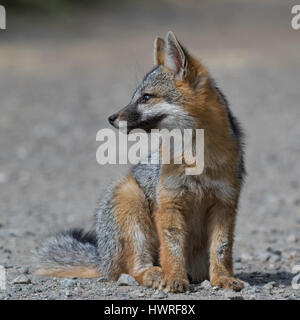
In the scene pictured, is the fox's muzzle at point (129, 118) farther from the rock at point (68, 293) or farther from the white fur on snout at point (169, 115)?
the rock at point (68, 293)

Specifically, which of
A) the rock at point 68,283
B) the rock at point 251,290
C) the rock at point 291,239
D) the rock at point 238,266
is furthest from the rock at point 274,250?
the rock at point 68,283

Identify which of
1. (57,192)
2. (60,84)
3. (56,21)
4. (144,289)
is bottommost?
(144,289)

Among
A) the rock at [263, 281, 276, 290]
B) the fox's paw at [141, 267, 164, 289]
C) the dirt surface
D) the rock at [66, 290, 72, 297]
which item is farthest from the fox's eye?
the rock at [263, 281, 276, 290]

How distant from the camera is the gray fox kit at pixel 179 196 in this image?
243 inches

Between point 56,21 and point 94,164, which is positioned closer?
point 94,164

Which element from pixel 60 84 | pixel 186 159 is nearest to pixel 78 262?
pixel 186 159

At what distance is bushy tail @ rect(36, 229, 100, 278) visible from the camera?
7.18 metres

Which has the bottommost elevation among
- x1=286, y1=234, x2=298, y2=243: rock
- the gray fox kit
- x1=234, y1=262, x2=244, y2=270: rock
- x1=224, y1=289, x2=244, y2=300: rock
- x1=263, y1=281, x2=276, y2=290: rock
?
x1=224, y1=289, x2=244, y2=300: rock

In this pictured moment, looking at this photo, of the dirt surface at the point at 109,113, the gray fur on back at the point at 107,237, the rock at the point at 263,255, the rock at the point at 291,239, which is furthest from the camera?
the rock at the point at 291,239

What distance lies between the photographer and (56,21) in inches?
1048

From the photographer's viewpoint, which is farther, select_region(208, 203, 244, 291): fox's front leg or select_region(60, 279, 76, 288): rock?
select_region(60, 279, 76, 288): rock

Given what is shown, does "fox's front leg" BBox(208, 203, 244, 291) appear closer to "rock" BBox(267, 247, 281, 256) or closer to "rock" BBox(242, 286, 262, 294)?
"rock" BBox(242, 286, 262, 294)

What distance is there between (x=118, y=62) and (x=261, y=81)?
14.5ft

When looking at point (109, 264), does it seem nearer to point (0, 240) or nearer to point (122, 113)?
point (122, 113)
